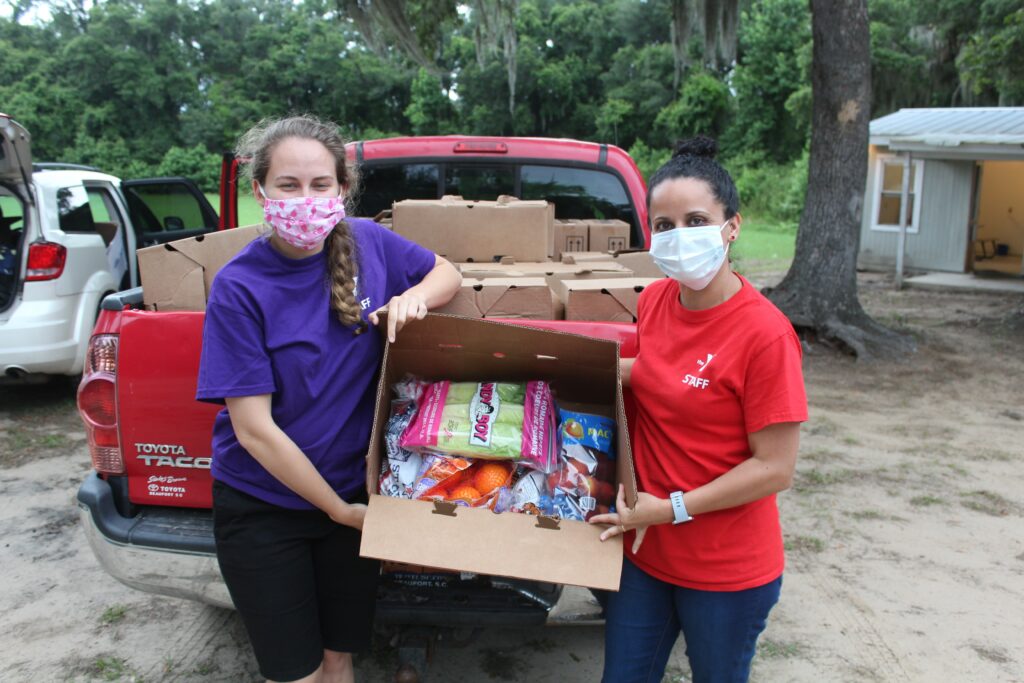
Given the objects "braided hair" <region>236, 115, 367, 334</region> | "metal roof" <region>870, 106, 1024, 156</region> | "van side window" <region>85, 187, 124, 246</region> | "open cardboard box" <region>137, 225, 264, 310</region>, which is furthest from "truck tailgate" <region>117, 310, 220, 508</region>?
"metal roof" <region>870, 106, 1024, 156</region>

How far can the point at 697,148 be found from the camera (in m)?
2.03

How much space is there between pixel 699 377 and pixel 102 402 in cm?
188

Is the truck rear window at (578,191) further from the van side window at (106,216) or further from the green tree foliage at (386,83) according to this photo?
the green tree foliage at (386,83)

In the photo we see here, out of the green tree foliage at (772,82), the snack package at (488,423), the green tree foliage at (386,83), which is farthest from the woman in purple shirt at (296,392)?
the green tree foliage at (772,82)

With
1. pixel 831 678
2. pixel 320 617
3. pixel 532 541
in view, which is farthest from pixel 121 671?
pixel 831 678

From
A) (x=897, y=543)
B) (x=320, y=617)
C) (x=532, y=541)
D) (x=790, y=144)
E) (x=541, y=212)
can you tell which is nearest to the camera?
(x=532, y=541)

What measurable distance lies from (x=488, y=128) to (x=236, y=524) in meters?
38.1

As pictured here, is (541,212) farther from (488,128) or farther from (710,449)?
(488,128)

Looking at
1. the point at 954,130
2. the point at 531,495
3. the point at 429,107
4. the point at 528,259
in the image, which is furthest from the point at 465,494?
the point at 429,107

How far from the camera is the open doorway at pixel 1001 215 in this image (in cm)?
1778

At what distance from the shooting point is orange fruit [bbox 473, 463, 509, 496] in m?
2.00

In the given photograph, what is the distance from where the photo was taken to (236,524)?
2.02 m

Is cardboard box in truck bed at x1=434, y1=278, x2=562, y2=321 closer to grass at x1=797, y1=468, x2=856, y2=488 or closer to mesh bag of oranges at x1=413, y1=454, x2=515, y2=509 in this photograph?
mesh bag of oranges at x1=413, y1=454, x2=515, y2=509

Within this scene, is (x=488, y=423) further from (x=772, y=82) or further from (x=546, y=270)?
(x=772, y=82)
